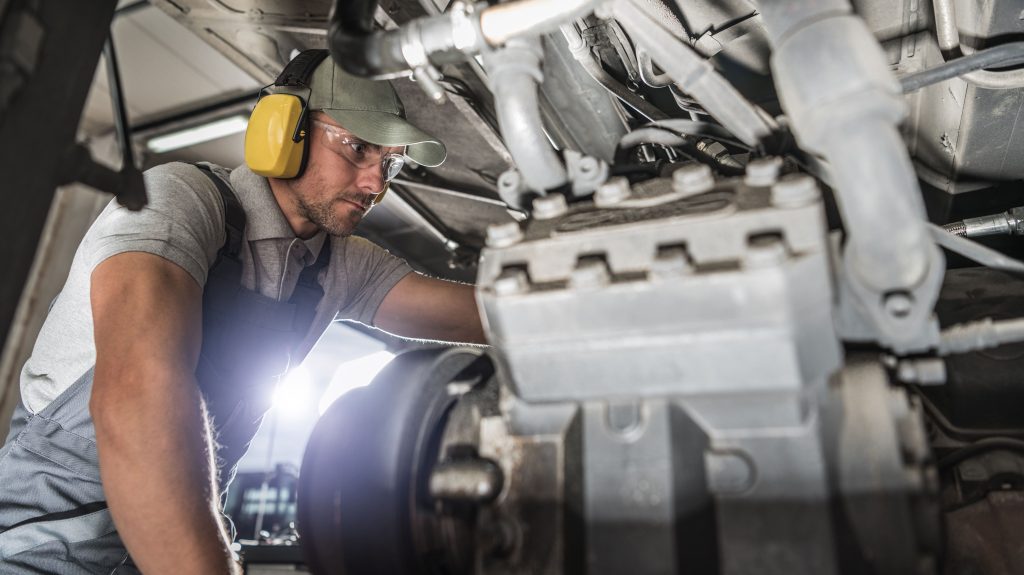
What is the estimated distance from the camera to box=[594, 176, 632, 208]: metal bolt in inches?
31.6

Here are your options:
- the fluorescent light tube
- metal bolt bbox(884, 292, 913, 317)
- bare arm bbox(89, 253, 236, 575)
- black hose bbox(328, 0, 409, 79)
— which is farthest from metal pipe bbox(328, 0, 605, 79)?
the fluorescent light tube

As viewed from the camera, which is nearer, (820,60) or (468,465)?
(820,60)

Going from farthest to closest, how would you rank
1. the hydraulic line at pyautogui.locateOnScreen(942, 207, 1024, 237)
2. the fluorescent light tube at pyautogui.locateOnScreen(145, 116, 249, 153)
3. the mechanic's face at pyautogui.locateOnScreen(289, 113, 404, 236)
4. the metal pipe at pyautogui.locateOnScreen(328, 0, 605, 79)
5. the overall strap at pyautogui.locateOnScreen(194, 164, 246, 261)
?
the fluorescent light tube at pyautogui.locateOnScreen(145, 116, 249, 153), the mechanic's face at pyautogui.locateOnScreen(289, 113, 404, 236), the overall strap at pyautogui.locateOnScreen(194, 164, 246, 261), the hydraulic line at pyautogui.locateOnScreen(942, 207, 1024, 237), the metal pipe at pyautogui.locateOnScreen(328, 0, 605, 79)

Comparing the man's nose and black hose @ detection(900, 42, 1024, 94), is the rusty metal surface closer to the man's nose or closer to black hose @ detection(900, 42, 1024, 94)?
black hose @ detection(900, 42, 1024, 94)

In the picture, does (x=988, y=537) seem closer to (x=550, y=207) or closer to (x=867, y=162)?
(x=867, y=162)

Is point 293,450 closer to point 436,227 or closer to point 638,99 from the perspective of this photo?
point 436,227

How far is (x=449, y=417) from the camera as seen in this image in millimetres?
883

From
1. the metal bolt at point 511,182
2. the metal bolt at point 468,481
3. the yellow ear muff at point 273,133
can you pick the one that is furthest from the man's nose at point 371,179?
the metal bolt at point 468,481

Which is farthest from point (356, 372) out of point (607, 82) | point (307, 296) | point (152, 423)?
point (607, 82)

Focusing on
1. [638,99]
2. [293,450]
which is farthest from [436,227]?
[293,450]

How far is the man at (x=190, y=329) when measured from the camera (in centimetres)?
105

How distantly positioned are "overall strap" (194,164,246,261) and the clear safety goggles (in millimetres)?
333

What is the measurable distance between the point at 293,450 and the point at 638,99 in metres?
6.23

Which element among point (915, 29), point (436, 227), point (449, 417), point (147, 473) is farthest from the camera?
point (436, 227)
